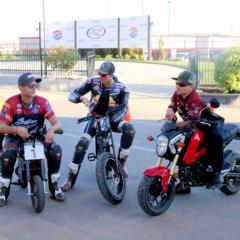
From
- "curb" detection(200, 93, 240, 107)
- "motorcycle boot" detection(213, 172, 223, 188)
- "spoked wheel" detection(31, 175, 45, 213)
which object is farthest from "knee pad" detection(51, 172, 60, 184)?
"curb" detection(200, 93, 240, 107)

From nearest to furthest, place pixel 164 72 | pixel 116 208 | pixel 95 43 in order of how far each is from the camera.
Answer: pixel 116 208 < pixel 164 72 < pixel 95 43

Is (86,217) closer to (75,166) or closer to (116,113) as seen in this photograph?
(75,166)

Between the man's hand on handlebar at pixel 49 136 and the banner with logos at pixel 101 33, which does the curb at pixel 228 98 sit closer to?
the man's hand on handlebar at pixel 49 136

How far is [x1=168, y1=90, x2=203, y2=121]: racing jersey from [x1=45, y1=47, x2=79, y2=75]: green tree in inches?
585

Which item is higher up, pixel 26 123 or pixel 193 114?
pixel 193 114

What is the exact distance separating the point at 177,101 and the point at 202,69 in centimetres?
1442

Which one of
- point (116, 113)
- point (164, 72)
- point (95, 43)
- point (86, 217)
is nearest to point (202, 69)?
point (164, 72)

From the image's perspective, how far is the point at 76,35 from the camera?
42625 mm

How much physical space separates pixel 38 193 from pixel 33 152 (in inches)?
16.6

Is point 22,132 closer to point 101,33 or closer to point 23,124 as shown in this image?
point 23,124

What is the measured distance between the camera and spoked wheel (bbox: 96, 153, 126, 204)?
5.21 meters

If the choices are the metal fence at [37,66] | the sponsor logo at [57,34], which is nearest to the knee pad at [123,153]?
the metal fence at [37,66]

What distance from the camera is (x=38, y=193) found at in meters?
5.09

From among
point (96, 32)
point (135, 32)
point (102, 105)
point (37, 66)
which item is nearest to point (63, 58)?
point (37, 66)
